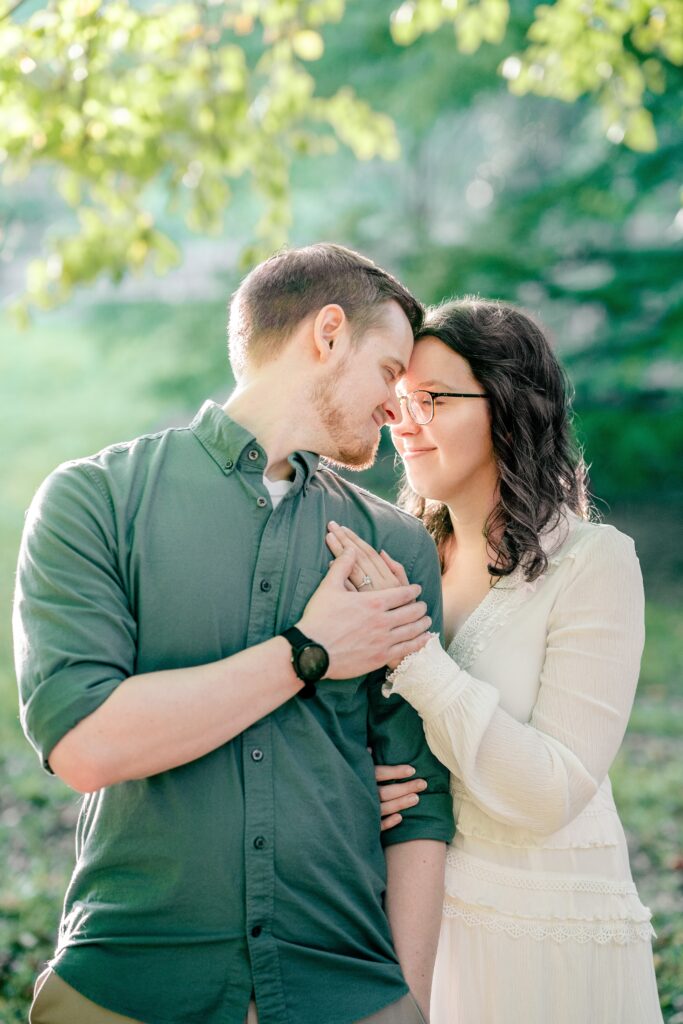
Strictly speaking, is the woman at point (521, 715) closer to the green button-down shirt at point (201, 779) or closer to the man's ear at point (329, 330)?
the green button-down shirt at point (201, 779)

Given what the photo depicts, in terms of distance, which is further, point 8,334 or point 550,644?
point 8,334

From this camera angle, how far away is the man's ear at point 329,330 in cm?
265

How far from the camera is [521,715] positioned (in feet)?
9.14

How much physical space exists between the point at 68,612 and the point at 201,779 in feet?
1.53

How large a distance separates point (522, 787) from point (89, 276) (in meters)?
4.20

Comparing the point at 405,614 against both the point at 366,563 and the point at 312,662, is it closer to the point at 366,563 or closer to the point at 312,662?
the point at 366,563

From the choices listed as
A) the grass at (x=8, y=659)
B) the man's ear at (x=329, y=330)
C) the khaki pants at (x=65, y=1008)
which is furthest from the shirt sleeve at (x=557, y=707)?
the grass at (x=8, y=659)

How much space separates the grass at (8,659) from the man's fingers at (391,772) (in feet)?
8.59

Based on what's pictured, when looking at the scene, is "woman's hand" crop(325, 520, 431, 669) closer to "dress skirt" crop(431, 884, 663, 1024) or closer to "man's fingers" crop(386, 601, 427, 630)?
"man's fingers" crop(386, 601, 427, 630)

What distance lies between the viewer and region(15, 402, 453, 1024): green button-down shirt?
2193 millimetres

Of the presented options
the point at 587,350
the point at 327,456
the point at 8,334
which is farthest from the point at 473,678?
the point at 8,334

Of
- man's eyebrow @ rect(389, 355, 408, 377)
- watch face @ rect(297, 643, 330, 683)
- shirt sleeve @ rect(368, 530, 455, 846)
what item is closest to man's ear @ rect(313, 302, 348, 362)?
man's eyebrow @ rect(389, 355, 408, 377)

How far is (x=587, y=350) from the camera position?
12.0m

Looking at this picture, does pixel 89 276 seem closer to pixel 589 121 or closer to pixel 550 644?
pixel 550 644
